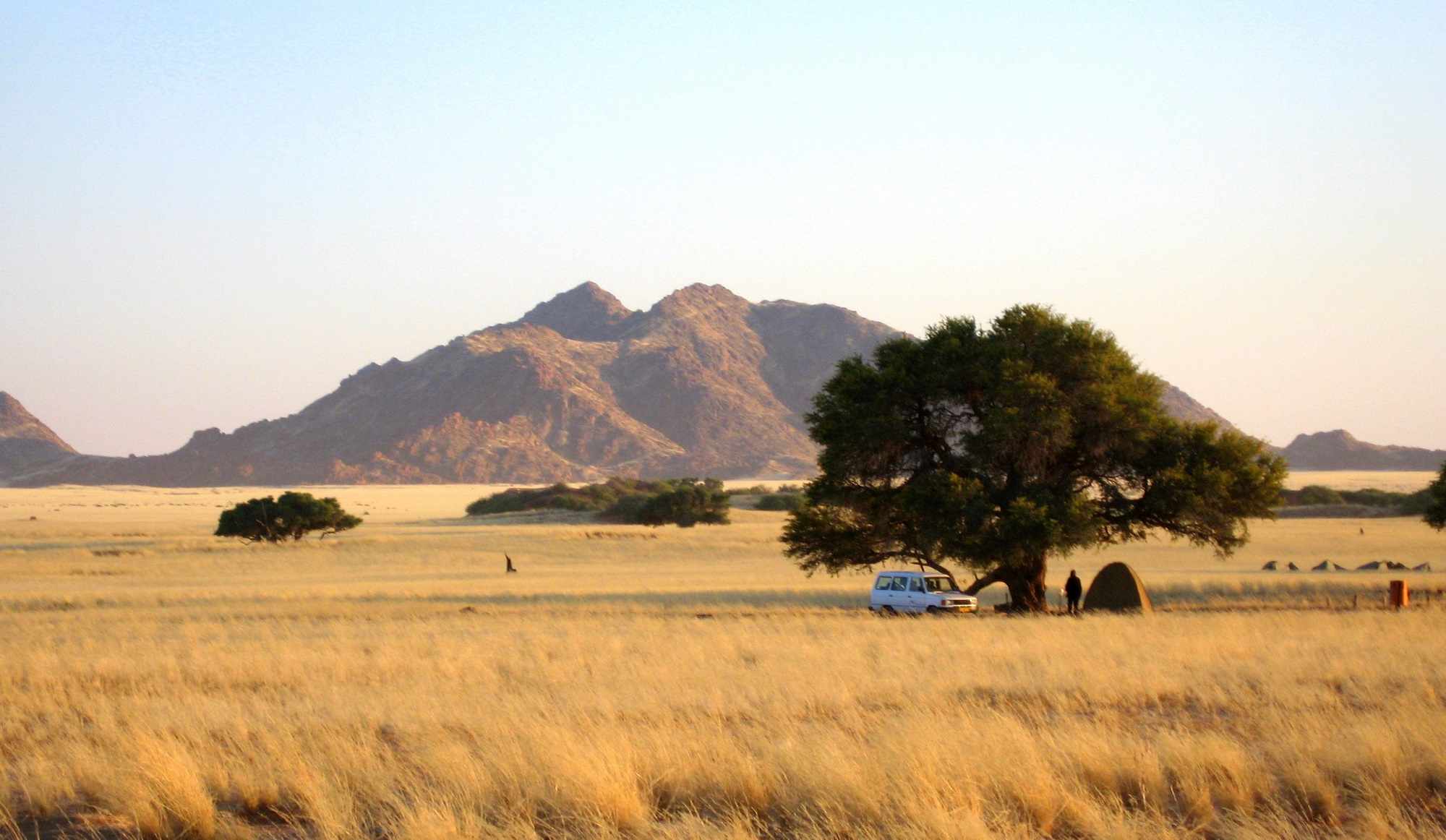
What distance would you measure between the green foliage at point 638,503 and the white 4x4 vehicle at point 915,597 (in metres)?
61.6

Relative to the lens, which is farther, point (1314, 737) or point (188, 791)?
point (1314, 737)

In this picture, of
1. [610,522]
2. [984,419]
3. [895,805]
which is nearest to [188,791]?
[895,805]

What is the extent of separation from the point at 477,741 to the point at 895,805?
4455 mm

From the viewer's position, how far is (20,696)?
1517 centimetres

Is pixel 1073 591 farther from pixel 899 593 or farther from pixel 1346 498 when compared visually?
pixel 1346 498

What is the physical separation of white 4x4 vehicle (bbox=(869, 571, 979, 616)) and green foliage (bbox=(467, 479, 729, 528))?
202 ft

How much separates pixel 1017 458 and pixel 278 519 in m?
55.8

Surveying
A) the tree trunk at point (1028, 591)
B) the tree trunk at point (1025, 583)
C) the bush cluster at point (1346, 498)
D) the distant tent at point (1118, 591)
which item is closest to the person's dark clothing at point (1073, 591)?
the distant tent at point (1118, 591)

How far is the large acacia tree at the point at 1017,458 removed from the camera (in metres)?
28.2

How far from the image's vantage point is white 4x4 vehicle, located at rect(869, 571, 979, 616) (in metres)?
28.1

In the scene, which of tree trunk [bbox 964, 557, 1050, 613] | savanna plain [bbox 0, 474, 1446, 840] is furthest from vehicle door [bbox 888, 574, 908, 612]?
tree trunk [bbox 964, 557, 1050, 613]

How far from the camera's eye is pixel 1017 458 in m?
29.0

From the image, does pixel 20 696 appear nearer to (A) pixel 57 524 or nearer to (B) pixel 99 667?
(B) pixel 99 667

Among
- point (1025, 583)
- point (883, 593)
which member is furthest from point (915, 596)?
point (1025, 583)
